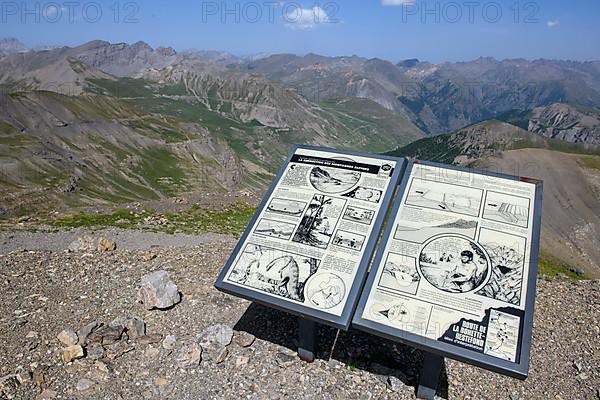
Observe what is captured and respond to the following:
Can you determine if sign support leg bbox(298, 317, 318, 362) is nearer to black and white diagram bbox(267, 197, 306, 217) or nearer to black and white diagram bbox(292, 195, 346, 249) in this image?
black and white diagram bbox(292, 195, 346, 249)

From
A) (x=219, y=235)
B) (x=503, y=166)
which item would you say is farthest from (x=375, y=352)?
(x=503, y=166)

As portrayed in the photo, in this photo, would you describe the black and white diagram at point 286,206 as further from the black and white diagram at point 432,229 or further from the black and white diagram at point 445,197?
the black and white diagram at point 445,197

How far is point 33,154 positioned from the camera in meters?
95.4

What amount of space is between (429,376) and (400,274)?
7.75 ft

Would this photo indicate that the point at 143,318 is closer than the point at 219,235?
Yes

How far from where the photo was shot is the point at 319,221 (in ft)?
30.5

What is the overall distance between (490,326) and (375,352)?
3783mm

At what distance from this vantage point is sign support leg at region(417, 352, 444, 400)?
27.8 ft

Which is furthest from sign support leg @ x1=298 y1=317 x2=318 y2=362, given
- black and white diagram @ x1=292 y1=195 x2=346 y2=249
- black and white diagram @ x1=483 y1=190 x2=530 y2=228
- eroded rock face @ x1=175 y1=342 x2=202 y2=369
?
black and white diagram @ x1=483 y1=190 x2=530 y2=228

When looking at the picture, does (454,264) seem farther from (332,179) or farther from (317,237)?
(332,179)

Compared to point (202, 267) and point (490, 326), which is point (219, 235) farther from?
point (490, 326)

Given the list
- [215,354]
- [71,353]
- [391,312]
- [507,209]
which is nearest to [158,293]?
[71,353]

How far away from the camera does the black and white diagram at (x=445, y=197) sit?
9.01 meters

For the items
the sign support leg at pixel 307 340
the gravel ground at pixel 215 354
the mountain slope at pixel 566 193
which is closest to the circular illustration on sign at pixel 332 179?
the sign support leg at pixel 307 340
